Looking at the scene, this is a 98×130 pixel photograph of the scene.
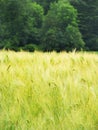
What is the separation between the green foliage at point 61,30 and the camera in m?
44.8

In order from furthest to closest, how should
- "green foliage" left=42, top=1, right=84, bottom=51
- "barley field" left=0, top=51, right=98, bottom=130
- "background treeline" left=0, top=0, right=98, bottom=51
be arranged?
"green foliage" left=42, top=1, right=84, bottom=51
"background treeline" left=0, top=0, right=98, bottom=51
"barley field" left=0, top=51, right=98, bottom=130

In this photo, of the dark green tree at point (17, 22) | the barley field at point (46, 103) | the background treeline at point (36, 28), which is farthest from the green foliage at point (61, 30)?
the barley field at point (46, 103)

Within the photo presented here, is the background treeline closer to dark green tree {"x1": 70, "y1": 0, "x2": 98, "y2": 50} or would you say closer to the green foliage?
the green foliage

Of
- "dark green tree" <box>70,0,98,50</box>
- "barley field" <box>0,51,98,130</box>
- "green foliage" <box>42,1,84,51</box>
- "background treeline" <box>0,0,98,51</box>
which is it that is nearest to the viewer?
"barley field" <box>0,51,98,130</box>

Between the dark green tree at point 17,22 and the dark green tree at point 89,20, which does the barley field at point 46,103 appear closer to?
the dark green tree at point 17,22

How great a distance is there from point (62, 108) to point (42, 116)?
141 millimetres

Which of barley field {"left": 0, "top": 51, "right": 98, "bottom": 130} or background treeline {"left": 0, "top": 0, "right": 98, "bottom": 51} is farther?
background treeline {"left": 0, "top": 0, "right": 98, "bottom": 51}

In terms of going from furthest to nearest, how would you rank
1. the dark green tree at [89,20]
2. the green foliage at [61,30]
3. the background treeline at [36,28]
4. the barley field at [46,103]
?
1. the dark green tree at [89,20]
2. the green foliage at [61,30]
3. the background treeline at [36,28]
4. the barley field at [46,103]

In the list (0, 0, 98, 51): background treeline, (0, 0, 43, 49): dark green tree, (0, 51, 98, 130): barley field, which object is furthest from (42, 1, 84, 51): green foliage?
(0, 51, 98, 130): barley field

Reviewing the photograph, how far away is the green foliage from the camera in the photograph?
44.8 metres

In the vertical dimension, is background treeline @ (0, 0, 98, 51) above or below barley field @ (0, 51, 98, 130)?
below

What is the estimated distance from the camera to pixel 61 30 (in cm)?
4669

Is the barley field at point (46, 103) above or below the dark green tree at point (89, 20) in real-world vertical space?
above

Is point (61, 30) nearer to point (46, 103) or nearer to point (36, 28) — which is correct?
point (36, 28)
